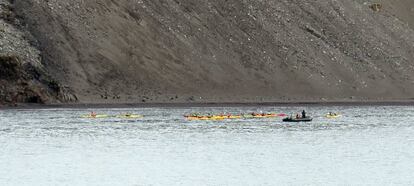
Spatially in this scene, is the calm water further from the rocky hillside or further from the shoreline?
the rocky hillside

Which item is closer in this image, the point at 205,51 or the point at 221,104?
the point at 221,104

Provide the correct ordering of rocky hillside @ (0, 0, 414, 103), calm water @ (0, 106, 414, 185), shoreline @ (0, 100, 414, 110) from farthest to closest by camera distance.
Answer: rocky hillside @ (0, 0, 414, 103), shoreline @ (0, 100, 414, 110), calm water @ (0, 106, 414, 185)

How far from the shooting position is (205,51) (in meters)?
166

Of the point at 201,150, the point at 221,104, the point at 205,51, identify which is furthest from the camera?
the point at 205,51

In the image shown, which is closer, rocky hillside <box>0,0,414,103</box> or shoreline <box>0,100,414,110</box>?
shoreline <box>0,100,414,110</box>

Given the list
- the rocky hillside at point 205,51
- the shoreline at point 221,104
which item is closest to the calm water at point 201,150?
the shoreline at point 221,104

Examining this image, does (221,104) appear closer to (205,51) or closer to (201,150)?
(205,51)

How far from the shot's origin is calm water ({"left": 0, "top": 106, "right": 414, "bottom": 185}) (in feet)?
240

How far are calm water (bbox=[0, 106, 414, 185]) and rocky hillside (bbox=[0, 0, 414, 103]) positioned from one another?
1721cm

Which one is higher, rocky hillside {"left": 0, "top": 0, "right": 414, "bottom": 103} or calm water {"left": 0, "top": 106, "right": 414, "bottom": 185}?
rocky hillside {"left": 0, "top": 0, "right": 414, "bottom": 103}

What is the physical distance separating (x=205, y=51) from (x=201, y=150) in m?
74.6

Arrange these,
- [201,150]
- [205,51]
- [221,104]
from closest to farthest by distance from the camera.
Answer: [201,150], [221,104], [205,51]

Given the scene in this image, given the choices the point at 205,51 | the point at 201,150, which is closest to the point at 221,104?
the point at 205,51

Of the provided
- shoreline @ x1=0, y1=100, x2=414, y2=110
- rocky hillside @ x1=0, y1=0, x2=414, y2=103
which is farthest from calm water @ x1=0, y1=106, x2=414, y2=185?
rocky hillside @ x1=0, y1=0, x2=414, y2=103
